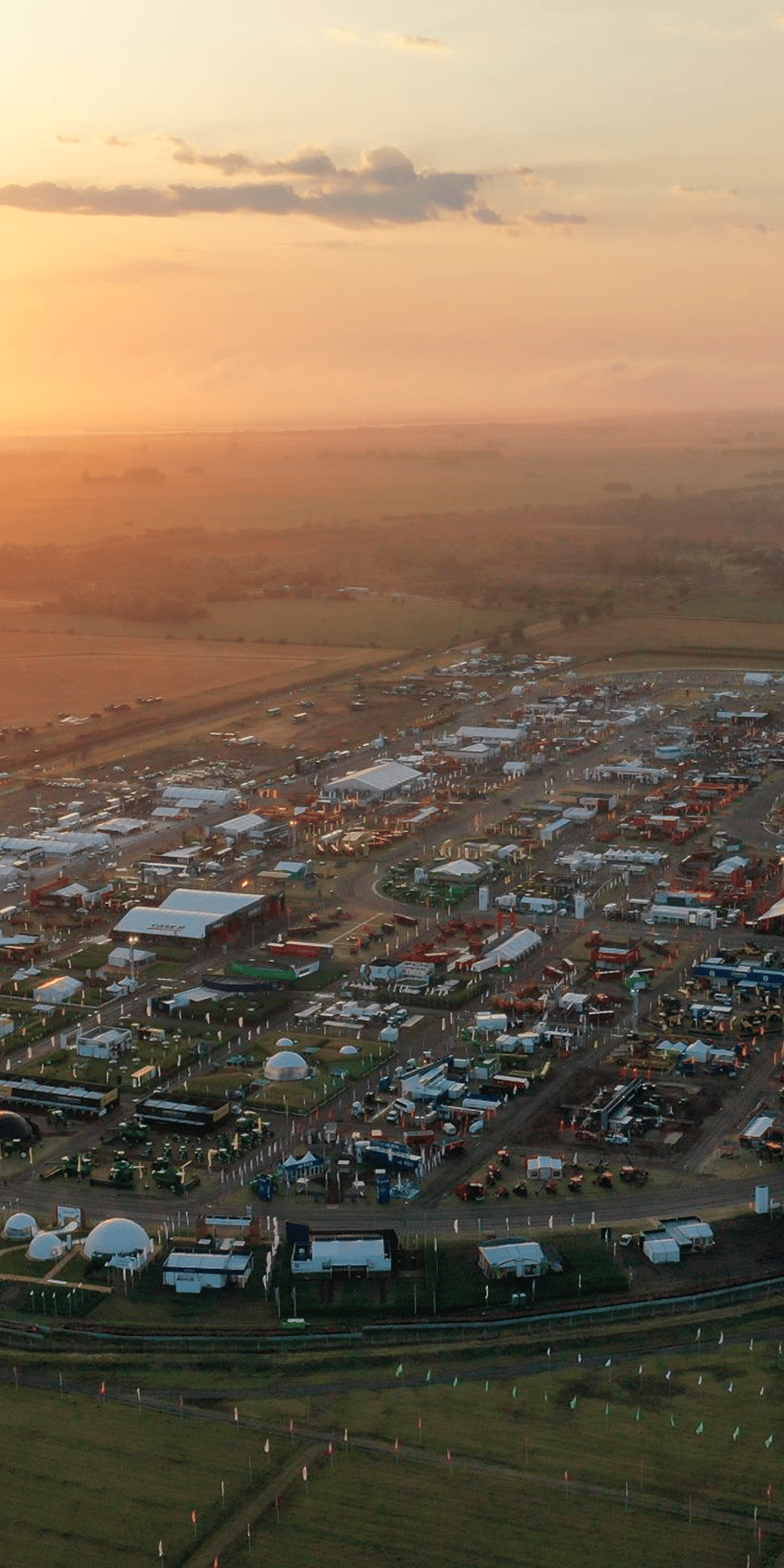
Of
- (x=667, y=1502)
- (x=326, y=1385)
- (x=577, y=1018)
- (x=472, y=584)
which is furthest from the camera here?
(x=472, y=584)

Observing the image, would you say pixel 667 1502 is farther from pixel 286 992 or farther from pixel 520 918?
pixel 520 918

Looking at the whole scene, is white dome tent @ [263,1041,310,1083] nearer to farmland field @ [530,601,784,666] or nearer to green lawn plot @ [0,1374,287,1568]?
green lawn plot @ [0,1374,287,1568]

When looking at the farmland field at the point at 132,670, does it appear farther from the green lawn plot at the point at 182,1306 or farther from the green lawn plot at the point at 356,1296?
the green lawn plot at the point at 356,1296

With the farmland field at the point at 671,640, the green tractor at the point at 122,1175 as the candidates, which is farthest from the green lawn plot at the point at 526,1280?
the farmland field at the point at 671,640

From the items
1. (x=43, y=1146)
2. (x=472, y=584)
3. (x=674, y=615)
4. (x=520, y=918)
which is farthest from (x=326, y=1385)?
(x=472, y=584)

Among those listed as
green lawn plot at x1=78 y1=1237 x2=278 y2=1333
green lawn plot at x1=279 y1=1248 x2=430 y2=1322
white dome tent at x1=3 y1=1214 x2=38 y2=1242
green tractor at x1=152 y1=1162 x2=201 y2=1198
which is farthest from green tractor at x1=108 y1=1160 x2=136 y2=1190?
green lawn plot at x1=279 y1=1248 x2=430 y2=1322

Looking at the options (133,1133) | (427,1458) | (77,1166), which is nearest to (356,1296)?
(427,1458)
